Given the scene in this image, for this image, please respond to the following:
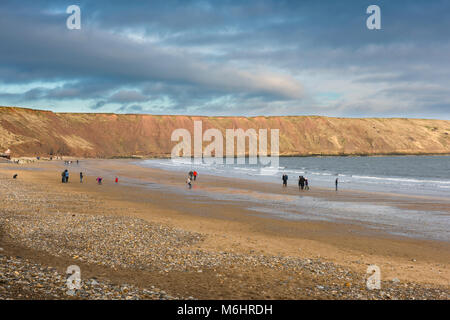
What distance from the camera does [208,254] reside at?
11195 mm

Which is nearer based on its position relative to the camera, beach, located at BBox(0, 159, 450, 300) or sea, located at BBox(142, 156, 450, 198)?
beach, located at BBox(0, 159, 450, 300)

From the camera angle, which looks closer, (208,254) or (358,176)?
(208,254)

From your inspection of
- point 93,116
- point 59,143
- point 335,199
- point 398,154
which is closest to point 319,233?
point 335,199

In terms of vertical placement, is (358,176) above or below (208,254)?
below

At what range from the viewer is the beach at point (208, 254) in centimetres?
798

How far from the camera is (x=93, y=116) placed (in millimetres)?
188000

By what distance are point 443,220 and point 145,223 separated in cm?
1502

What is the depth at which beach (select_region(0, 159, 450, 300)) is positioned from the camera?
7977mm

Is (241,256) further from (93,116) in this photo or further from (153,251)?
(93,116)

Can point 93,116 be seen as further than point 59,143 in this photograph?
Yes

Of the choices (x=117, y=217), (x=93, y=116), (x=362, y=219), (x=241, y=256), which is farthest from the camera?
(x=93, y=116)

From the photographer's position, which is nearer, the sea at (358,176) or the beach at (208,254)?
the beach at (208,254)
